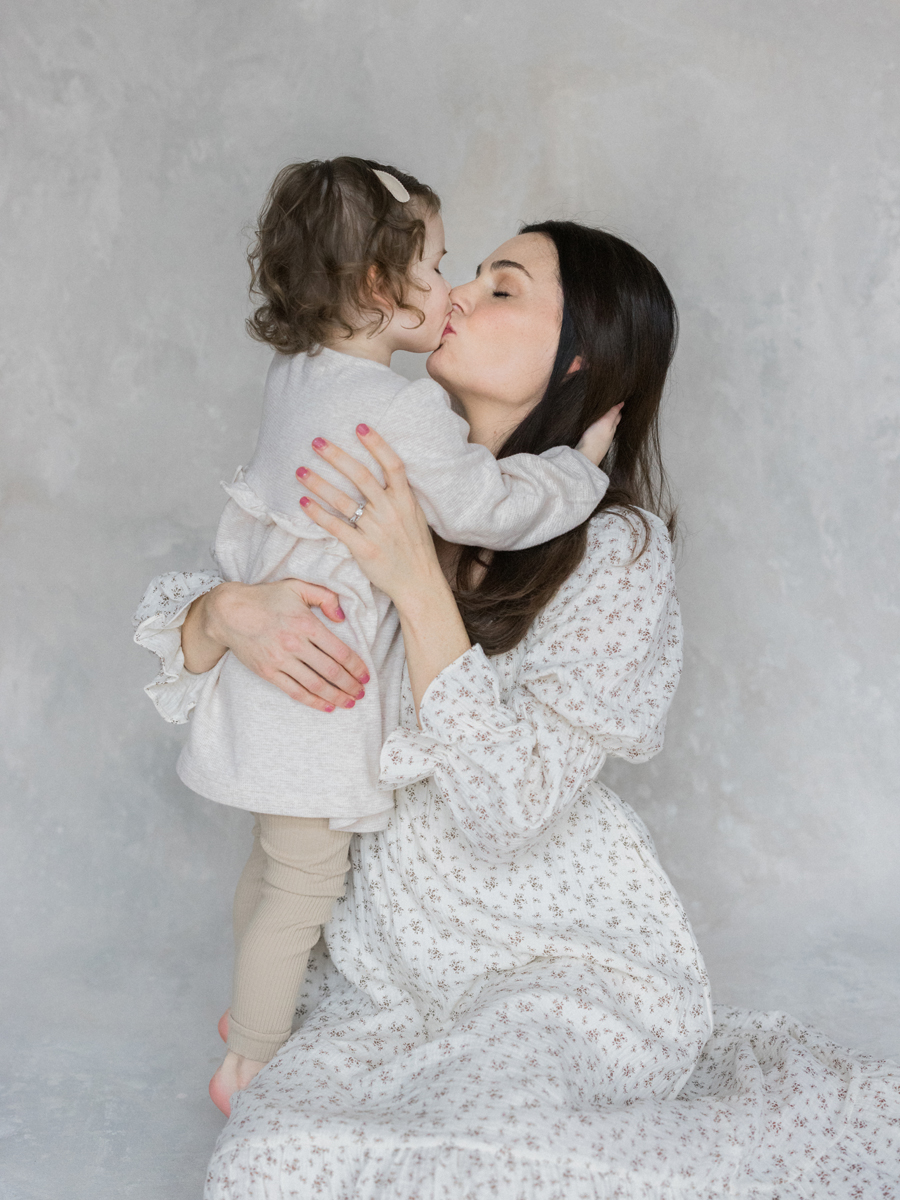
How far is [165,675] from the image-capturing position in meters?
1.79

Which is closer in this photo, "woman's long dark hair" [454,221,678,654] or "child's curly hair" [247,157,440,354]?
"child's curly hair" [247,157,440,354]

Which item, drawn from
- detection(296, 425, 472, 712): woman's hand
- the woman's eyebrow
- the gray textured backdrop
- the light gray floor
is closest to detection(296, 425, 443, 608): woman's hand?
detection(296, 425, 472, 712): woman's hand

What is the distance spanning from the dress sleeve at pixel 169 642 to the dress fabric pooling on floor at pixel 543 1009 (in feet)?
0.06

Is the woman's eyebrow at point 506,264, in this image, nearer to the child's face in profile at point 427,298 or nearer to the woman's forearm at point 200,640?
the child's face in profile at point 427,298

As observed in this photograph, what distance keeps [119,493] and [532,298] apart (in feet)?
4.12

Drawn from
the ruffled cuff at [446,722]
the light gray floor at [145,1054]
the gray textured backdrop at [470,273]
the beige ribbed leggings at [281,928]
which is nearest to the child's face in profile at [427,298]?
the ruffled cuff at [446,722]

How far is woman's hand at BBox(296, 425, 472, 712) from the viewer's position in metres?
1.61

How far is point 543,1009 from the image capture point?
62.2 inches

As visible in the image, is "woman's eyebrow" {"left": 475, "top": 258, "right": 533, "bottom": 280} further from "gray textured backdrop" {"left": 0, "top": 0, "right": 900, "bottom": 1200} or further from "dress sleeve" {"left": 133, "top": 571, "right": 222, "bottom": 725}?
"gray textured backdrop" {"left": 0, "top": 0, "right": 900, "bottom": 1200}

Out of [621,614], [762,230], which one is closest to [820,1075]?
[621,614]

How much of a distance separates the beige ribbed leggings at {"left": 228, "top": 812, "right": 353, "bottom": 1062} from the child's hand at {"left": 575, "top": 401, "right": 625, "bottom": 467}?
2.41 ft

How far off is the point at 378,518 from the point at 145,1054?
1.16m

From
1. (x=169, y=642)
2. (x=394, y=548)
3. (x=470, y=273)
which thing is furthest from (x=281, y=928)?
(x=470, y=273)

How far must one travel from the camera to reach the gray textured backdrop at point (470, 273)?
2648mm
